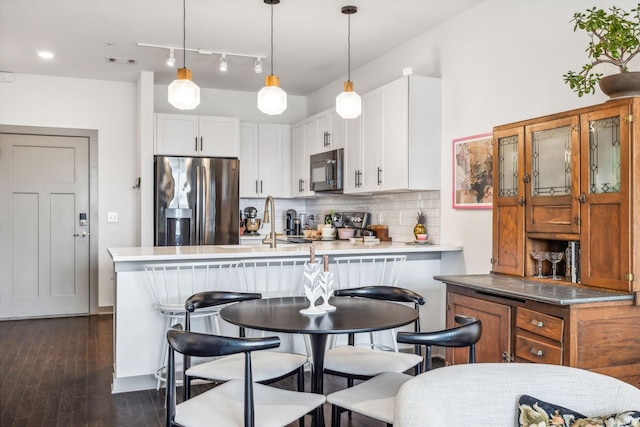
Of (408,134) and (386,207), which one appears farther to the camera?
(386,207)

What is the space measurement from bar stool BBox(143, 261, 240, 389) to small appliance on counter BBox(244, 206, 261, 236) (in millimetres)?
2830

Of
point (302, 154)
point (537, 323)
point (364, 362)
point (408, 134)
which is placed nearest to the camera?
point (364, 362)

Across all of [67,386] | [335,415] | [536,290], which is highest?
[536,290]

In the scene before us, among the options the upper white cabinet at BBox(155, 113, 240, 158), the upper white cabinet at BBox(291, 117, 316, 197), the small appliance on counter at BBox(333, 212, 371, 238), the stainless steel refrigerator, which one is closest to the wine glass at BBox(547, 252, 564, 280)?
the small appliance on counter at BBox(333, 212, 371, 238)

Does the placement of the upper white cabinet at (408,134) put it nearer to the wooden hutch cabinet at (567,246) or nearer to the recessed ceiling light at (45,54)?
the wooden hutch cabinet at (567,246)

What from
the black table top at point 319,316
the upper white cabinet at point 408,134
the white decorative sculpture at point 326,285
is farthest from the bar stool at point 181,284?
the upper white cabinet at point 408,134

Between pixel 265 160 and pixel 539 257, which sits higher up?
pixel 265 160

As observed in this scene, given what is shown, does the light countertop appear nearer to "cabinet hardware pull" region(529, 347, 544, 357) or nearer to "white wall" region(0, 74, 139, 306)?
"cabinet hardware pull" region(529, 347, 544, 357)

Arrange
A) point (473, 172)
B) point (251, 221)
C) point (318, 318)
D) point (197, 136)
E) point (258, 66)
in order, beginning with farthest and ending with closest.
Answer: point (251, 221) < point (197, 136) < point (258, 66) < point (473, 172) < point (318, 318)

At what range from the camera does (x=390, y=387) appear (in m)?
2.28

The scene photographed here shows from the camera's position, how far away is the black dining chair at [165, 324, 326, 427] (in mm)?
1926

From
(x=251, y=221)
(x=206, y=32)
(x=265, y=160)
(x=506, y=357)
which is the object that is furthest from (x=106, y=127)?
(x=506, y=357)

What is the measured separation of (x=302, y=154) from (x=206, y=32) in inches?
88.3

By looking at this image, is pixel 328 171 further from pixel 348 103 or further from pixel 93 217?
pixel 93 217
